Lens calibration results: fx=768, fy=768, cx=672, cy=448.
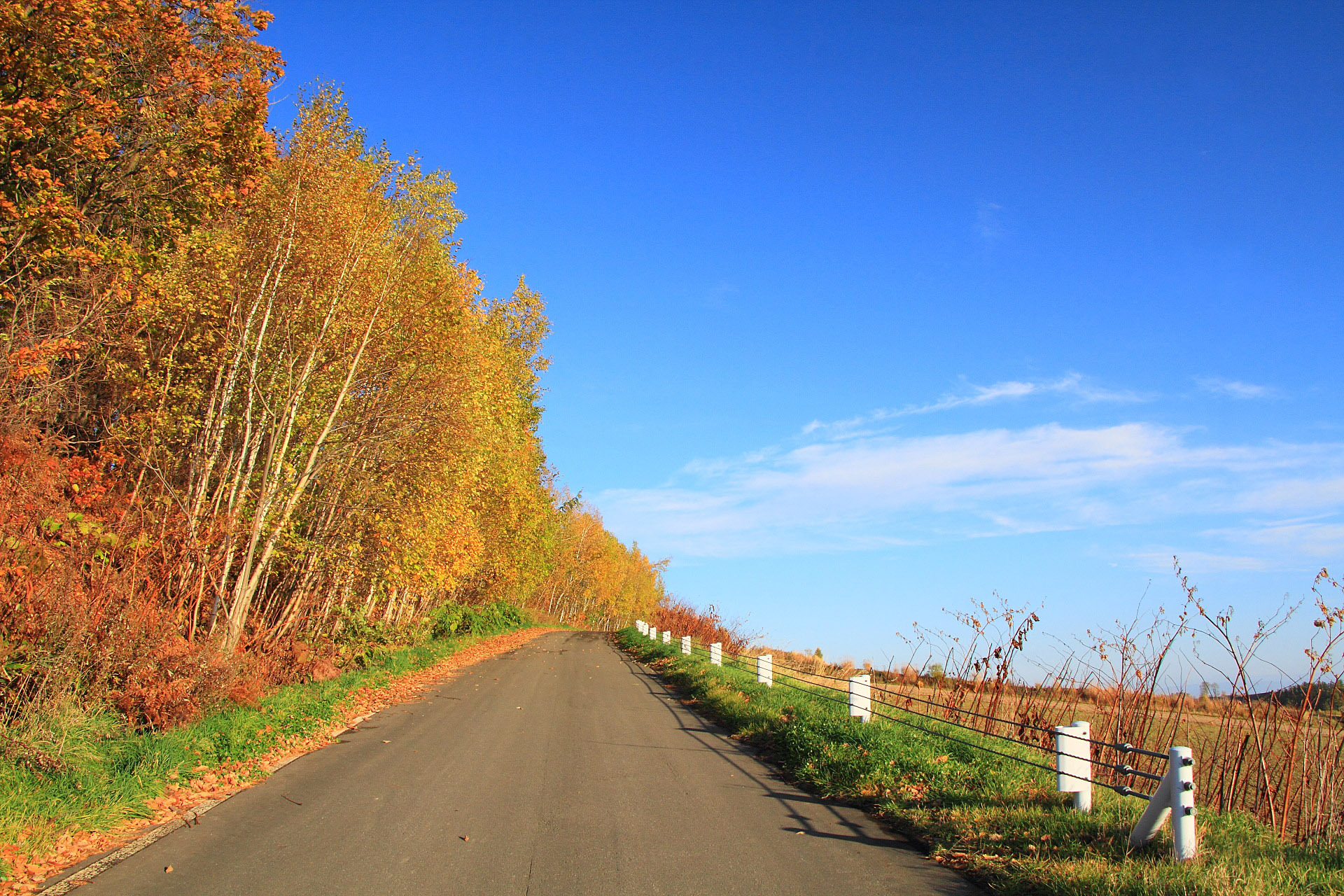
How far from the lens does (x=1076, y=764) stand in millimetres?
6281

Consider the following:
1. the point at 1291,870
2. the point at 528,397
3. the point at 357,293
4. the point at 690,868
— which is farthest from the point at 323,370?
the point at 528,397

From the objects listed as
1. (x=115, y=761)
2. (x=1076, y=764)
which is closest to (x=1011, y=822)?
(x=1076, y=764)

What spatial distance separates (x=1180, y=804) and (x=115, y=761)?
8.62 meters

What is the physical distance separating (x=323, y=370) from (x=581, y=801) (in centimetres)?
942

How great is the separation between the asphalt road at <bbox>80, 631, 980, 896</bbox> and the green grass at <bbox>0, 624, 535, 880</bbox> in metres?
0.64

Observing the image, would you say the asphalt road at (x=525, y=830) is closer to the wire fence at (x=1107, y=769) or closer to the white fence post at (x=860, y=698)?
the wire fence at (x=1107, y=769)

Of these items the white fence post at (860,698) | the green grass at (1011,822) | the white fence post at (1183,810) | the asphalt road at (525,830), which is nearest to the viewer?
the green grass at (1011,822)

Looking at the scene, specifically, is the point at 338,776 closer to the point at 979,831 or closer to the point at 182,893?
the point at 182,893

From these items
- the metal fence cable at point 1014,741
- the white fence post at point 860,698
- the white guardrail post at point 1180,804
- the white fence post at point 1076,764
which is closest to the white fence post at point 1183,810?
the white guardrail post at point 1180,804

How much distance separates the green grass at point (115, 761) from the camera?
18.7 feet

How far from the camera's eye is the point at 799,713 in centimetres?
1121

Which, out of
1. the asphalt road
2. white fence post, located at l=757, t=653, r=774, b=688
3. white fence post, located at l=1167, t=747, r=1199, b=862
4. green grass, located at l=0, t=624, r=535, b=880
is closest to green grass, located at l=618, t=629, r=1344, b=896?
white fence post, located at l=1167, t=747, r=1199, b=862

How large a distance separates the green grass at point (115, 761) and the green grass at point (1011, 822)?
20.5 ft

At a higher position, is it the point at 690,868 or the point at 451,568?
the point at 451,568
